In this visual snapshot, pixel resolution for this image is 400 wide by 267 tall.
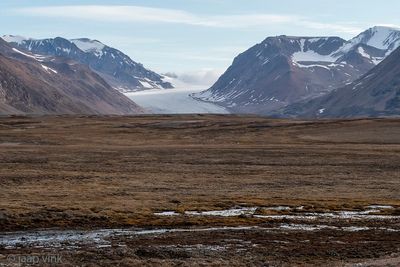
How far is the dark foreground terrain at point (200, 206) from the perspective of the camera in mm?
26938

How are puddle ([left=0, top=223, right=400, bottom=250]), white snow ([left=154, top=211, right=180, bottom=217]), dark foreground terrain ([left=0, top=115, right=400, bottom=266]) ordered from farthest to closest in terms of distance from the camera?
white snow ([left=154, top=211, right=180, bottom=217]), puddle ([left=0, top=223, right=400, bottom=250]), dark foreground terrain ([left=0, top=115, right=400, bottom=266])

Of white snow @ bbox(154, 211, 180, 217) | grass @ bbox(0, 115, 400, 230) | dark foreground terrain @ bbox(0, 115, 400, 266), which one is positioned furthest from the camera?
white snow @ bbox(154, 211, 180, 217)

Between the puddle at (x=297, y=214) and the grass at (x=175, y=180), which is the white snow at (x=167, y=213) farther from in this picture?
the grass at (x=175, y=180)

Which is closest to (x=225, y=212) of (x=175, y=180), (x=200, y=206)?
(x=200, y=206)

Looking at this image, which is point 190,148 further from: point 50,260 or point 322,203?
point 50,260

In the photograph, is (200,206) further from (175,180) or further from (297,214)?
(175,180)

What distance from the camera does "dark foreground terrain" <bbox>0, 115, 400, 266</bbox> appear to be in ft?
88.4

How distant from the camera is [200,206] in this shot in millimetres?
41688

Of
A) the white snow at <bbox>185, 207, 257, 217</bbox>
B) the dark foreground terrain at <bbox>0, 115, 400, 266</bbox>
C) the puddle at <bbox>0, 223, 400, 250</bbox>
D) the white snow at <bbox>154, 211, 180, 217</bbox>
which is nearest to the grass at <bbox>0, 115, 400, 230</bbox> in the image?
the dark foreground terrain at <bbox>0, 115, 400, 266</bbox>

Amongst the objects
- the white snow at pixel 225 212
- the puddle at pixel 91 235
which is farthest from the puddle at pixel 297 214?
the puddle at pixel 91 235

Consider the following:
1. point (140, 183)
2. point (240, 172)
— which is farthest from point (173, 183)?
point (240, 172)

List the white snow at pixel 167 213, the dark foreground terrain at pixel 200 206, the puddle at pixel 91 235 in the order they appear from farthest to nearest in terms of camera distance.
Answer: the white snow at pixel 167 213 < the puddle at pixel 91 235 < the dark foreground terrain at pixel 200 206

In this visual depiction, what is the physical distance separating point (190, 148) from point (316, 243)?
62072mm

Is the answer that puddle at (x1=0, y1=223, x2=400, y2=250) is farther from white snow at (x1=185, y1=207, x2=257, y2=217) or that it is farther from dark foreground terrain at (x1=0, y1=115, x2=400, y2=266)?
white snow at (x1=185, y1=207, x2=257, y2=217)
